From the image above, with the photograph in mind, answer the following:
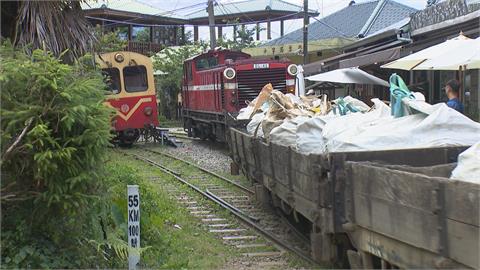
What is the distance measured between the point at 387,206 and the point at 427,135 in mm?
1375

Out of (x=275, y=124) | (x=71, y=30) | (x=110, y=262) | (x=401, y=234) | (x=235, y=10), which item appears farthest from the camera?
(x=235, y=10)

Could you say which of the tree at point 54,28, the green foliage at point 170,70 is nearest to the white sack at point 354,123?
the tree at point 54,28

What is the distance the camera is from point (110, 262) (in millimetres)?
5395

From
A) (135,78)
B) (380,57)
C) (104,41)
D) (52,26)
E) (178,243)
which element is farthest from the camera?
(135,78)

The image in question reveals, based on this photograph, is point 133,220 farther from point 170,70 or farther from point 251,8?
point 251,8

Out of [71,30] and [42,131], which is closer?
[42,131]

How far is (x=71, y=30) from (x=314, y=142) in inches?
124

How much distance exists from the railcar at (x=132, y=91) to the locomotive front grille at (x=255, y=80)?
176 inches

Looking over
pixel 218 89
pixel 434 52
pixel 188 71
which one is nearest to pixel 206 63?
pixel 188 71

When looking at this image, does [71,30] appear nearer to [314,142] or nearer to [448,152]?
[314,142]

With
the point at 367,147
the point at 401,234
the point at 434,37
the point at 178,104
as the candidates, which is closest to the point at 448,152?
the point at 367,147

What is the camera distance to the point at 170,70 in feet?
117

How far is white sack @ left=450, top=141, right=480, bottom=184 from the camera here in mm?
3785

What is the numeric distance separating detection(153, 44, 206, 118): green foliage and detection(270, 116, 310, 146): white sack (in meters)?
27.7
